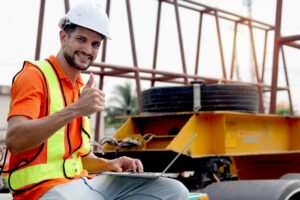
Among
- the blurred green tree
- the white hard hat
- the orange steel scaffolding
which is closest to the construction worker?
the white hard hat

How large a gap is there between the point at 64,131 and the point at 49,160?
21 cm

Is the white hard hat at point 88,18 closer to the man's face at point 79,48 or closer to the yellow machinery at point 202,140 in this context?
the man's face at point 79,48

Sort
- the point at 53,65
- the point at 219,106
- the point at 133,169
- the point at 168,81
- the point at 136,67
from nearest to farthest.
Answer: the point at 53,65 → the point at 133,169 → the point at 219,106 → the point at 136,67 → the point at 168,81

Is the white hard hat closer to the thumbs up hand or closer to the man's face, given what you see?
the man's face

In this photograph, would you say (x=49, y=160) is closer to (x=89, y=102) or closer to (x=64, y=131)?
(x=64, y=131)

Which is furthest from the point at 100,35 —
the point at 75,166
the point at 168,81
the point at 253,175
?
the point at 168,81

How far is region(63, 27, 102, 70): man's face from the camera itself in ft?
9.73

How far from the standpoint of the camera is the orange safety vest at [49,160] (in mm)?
2645

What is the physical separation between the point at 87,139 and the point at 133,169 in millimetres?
380

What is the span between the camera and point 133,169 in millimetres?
3176

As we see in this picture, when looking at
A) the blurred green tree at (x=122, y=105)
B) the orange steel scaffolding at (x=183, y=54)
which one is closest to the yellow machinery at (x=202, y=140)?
the orange steel scaffolding at (x=183, y=54)

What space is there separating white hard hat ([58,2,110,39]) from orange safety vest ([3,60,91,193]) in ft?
1.04

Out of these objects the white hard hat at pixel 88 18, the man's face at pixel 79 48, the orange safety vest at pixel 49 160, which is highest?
the white hard hat at pixel 88 18

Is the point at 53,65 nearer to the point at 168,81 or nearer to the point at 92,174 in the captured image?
the point at 92,174
